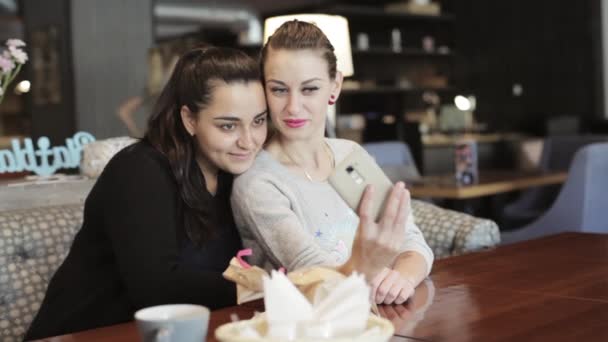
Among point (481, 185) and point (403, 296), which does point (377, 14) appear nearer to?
point (481, 185)

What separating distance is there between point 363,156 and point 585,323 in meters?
0.48

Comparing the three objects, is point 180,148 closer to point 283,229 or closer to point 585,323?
point 283,229

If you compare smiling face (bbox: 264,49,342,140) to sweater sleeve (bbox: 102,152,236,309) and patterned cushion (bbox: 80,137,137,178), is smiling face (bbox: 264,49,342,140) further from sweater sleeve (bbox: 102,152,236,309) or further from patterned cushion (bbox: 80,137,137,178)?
patterned cushion (bbox: 80,137,137,178)

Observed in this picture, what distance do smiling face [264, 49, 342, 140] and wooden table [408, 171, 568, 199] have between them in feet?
8.50

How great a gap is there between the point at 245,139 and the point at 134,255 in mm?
307

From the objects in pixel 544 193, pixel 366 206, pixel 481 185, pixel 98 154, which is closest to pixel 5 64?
pixel 98 154

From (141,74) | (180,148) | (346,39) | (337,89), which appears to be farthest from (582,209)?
(141,74)

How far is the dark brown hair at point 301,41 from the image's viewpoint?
1.58 m

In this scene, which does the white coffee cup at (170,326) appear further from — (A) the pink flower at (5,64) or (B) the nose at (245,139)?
(A) the pink flower at (5,64)

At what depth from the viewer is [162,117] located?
1.64 meters

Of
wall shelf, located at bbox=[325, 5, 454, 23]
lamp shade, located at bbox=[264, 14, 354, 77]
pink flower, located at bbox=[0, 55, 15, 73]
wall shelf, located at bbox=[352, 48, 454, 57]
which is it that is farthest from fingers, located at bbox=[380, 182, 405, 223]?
wall shelf, located at bbox=[352, 48, 454, 57]

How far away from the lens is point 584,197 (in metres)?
3.52

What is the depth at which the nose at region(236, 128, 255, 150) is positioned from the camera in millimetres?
1529

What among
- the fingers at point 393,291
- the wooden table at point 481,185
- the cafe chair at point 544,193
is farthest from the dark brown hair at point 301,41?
the cafe chair at point 544,193
